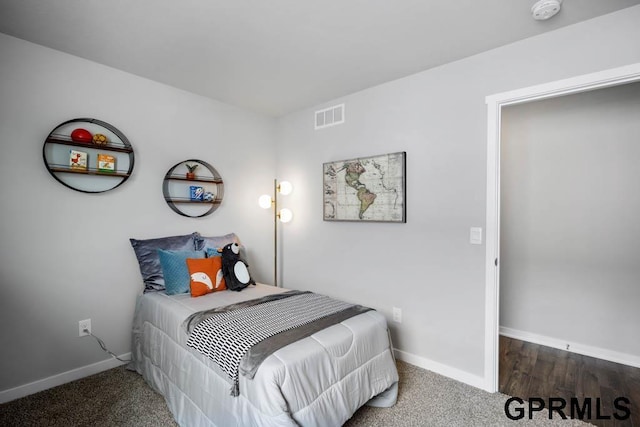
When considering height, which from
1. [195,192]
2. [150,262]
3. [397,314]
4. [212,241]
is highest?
→ [195,192]

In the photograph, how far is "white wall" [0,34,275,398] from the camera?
221 cm

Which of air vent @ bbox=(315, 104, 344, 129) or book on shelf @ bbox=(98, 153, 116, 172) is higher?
air vent @ bbox=(315, 104, 344, 129)

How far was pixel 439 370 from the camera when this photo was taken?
259 cm

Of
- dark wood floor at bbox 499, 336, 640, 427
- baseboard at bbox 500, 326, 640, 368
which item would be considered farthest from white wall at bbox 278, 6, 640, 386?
baseboard at bbox 500, 326, 640, 368

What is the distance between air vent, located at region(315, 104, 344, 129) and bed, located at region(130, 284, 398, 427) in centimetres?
190

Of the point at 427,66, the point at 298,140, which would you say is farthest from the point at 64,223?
the point at 427,66

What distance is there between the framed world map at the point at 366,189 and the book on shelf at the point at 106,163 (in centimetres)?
192

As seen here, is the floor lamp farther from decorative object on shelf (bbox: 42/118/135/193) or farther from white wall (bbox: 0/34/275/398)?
decorative object on shelf (bbox: 42/118/135/193)

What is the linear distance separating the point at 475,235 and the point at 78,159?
10.2 feet

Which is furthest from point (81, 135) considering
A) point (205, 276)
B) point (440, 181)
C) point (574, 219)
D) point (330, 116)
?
point (574, 219)

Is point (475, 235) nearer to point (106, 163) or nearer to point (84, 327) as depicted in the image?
point (106, 163)

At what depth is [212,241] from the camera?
3.07 meters

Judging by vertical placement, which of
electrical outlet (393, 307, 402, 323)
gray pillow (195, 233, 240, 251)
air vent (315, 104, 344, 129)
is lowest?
electrical outlet (393, 307, 402, 323)

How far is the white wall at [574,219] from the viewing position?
9.22ft
